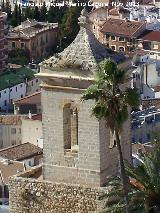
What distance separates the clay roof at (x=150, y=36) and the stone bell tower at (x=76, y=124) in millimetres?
71914

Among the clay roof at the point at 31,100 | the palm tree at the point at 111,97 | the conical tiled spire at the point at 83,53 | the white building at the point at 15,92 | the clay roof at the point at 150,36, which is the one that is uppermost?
the conical tiled spire at the point at 83,53

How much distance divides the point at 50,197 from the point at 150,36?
243 feet

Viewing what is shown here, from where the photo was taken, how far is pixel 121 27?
98062 millimetres

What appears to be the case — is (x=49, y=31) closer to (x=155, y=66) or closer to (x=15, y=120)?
(x=155, y=66)

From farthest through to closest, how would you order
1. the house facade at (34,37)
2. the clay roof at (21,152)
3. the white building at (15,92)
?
the house facade at (34,37), the white building at (15,92), the clay roof at (21,152)

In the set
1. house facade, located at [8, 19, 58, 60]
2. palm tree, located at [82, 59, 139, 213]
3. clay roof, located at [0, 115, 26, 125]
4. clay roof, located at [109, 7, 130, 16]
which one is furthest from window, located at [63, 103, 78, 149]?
clay roof, located at [109, 7, 130, 16]

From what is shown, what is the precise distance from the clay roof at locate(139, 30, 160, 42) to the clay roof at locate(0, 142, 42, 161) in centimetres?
3690

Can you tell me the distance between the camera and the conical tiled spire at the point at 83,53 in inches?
865


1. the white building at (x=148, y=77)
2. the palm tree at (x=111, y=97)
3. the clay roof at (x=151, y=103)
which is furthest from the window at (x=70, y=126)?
the white building at (x=148, y=77)

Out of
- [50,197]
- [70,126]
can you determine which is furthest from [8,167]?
[50,197]

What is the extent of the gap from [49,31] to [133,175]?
285ft

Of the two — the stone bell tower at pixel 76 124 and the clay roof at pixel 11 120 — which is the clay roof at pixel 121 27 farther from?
the stone bell tower at pixel 76 124

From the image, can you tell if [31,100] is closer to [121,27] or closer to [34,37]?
[121,27]

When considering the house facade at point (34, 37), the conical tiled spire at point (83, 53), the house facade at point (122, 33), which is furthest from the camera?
the house facade at point (34, 37)
